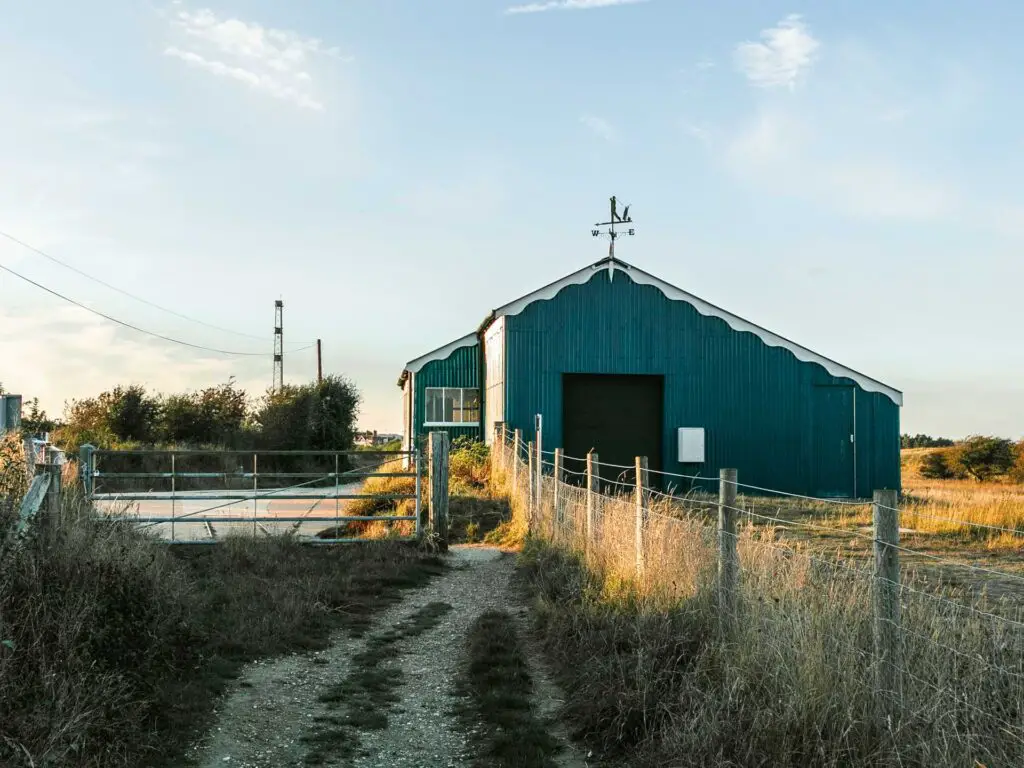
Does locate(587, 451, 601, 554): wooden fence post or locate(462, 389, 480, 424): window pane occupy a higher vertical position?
locate(462, 389, 480, 424): window pane

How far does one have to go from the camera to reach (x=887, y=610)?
5.00 meters

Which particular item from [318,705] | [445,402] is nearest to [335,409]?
[445,402]

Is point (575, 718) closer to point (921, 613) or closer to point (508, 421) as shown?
point (921, 613)

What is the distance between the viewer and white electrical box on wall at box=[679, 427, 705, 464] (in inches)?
982

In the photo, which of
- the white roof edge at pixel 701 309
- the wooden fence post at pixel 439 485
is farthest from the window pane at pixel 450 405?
the wooden fence post at pixel 439 485

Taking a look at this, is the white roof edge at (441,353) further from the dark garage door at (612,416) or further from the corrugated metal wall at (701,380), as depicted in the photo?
the dark garage door at (612,416)

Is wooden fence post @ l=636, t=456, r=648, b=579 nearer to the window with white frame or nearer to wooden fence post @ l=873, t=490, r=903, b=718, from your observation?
wooden fence post @ l=873, t=490, r=903, b=718

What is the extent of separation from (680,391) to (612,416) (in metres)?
1.96

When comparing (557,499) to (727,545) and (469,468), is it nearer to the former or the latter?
(727,545)

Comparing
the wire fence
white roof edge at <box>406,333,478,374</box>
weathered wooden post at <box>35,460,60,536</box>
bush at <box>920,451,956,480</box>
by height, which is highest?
white roof edge at <box>406,333,478,374</box>

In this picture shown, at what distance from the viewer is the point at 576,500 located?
12062 millimetres

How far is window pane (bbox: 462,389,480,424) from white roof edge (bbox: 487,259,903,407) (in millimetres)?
4193

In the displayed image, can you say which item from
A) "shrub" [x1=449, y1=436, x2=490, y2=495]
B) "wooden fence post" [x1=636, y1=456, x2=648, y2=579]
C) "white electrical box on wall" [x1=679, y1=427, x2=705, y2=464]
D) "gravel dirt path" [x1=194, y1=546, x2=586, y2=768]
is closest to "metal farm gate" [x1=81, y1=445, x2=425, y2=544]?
"shrub" [x1=449, y1=436, x2=490, y2=495]

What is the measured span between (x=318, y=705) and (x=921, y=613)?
4.44 meters
